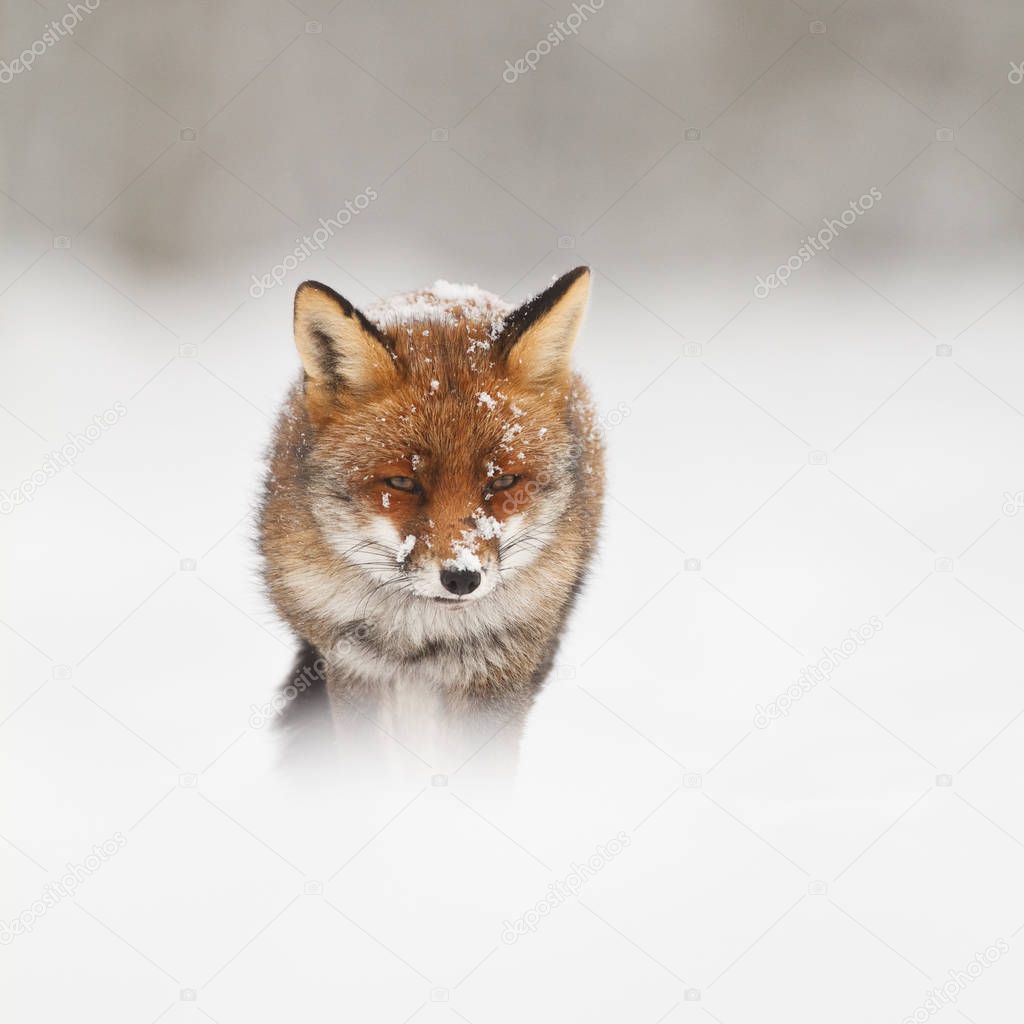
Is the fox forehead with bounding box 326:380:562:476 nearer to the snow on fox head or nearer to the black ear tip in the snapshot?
the snow on fox head

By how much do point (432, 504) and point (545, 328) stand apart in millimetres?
478

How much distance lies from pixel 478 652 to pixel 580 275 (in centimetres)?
91

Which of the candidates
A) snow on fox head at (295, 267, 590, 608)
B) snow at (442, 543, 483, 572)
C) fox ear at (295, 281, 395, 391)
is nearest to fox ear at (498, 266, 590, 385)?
snow on fox head at (295, 267, 590, 608)

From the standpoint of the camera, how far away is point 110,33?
9.71ft

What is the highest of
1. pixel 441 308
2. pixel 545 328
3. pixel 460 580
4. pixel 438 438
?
pixel 545 328

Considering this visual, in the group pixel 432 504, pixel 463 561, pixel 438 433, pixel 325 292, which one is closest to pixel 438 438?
pixel 438 433

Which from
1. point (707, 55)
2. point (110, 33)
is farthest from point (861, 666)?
point (110, 33)

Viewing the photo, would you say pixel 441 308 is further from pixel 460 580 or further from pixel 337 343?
pixel 460 580

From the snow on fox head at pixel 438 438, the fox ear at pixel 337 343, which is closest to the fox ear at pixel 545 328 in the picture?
the snow on fox head at pixel 438 438

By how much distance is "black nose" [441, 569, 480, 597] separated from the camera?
74.2 inches

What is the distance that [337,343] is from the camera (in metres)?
2.01

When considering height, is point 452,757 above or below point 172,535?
above

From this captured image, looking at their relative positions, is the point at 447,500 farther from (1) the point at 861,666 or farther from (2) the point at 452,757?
(1) the point at 861,666

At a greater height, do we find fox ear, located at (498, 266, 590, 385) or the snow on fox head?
fox ear, located at (498, 266, 590, 385)
